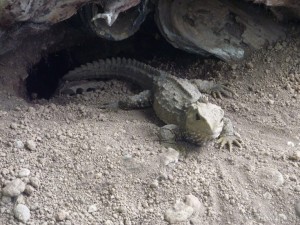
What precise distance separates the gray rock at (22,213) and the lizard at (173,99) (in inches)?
49.1

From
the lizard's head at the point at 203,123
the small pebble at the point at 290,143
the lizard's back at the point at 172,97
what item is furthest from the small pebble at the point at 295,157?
the lizard's back at the point at 172,97

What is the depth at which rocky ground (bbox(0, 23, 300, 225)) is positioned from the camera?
3.15 meters

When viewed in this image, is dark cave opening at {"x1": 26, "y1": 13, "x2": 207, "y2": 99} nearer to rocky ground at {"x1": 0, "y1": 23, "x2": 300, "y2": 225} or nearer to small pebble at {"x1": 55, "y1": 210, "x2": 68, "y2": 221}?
rocky ground at {"x1": 0, "y1": 23, "x2": 300, "y2": 225}

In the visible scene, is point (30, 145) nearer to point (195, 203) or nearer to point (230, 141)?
point (195, 203)

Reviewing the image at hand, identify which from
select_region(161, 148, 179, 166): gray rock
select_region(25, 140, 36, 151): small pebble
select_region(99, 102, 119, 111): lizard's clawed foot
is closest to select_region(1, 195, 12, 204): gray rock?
select_region(25, 140, 36, 151): small pebble

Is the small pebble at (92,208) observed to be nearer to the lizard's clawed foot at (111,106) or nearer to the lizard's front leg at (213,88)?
the lizard's clawed foot at (111,106)

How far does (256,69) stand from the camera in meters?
4.68

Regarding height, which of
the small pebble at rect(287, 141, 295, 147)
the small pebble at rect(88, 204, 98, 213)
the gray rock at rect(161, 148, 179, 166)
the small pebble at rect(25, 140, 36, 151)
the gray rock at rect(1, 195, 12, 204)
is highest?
the small pebble at rect(287, 141, 295, 147)

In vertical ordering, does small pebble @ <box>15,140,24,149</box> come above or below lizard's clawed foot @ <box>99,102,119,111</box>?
above

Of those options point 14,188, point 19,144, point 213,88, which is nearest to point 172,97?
point 213,88

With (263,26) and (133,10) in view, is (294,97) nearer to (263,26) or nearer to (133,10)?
(263,26)

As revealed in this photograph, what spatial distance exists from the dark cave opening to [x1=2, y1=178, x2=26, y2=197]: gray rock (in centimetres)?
174

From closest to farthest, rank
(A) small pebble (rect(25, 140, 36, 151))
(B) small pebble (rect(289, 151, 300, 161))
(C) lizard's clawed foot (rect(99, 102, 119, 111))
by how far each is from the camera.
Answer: (A) small pebble (rect(25, 140, 36, 151)), (B) small pebble (rect(289, 151, 300, 161)), (C) lizard's clawed foot (rect(99, 102, 119, 111))

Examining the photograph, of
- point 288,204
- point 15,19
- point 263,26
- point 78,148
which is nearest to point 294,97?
point 263,26
